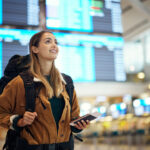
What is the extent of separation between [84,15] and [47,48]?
6.52 feet

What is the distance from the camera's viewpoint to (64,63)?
3598 millimetres

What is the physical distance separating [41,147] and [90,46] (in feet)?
7.51

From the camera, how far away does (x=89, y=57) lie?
3719mm

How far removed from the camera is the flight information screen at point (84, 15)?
3535 mm

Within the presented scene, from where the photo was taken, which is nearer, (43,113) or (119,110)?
(43,113)

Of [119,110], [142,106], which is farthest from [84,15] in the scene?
[119,110]

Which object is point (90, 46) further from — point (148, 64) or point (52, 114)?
point (148, 64)

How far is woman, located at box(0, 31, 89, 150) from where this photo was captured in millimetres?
1594

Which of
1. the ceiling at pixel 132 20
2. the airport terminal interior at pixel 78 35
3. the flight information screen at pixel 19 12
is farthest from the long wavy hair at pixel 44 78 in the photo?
the ceiling at pixel 132 20

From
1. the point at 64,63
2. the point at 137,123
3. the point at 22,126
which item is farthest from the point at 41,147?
the point at 137,123

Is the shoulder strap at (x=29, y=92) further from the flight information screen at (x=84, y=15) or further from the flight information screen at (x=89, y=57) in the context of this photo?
the flight information screen at (x=84, y=15)

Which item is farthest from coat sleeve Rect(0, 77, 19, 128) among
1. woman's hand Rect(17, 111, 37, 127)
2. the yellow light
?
the yellow light

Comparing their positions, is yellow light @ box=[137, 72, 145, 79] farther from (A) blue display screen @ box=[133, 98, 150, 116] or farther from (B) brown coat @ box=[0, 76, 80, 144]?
(B) brown coat @ box=[0, 76, 80, 144]

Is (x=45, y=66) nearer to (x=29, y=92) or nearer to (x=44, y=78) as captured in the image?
(x=44, y=78)
